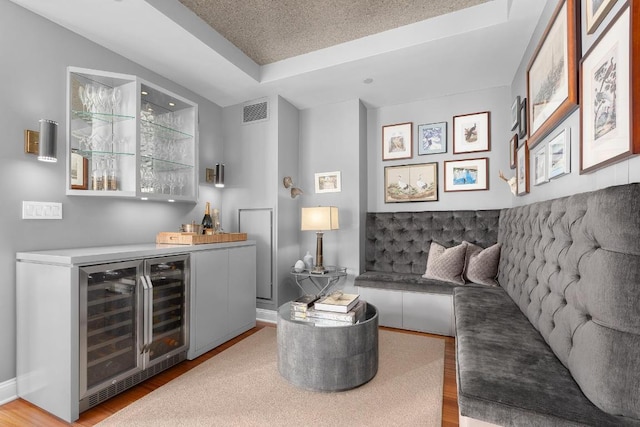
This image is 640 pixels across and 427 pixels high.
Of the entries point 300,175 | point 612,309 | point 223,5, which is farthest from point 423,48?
point 612,309

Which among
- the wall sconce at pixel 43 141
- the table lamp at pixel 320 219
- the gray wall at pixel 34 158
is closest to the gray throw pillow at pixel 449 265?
the table lamp at pixel 320 219

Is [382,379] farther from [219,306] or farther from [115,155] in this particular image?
[115,155]

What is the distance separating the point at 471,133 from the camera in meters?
3.40

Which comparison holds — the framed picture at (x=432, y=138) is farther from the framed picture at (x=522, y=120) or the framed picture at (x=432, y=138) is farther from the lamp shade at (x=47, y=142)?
the lamp shade at (x=47, y=142)

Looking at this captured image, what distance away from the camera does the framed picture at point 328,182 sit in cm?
371

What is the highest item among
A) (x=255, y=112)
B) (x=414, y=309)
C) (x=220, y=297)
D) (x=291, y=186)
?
(x=255, y=112)

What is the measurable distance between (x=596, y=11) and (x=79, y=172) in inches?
126

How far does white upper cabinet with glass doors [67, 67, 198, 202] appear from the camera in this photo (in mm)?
2232

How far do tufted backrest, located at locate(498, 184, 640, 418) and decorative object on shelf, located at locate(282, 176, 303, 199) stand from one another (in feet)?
8.57

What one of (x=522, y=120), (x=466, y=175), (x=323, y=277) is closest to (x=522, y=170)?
(x=522, y=120)

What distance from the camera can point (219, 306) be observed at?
2719 mm

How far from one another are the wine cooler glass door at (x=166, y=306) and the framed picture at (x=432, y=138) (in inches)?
112

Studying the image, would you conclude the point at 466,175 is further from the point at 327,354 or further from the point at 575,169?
the point at 327,354

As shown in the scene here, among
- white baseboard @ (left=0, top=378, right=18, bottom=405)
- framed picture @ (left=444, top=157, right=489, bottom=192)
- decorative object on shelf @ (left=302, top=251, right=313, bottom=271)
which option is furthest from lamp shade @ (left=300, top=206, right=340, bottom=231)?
white baseboard @ (left=0, top=378, right=18, bottom=405)
